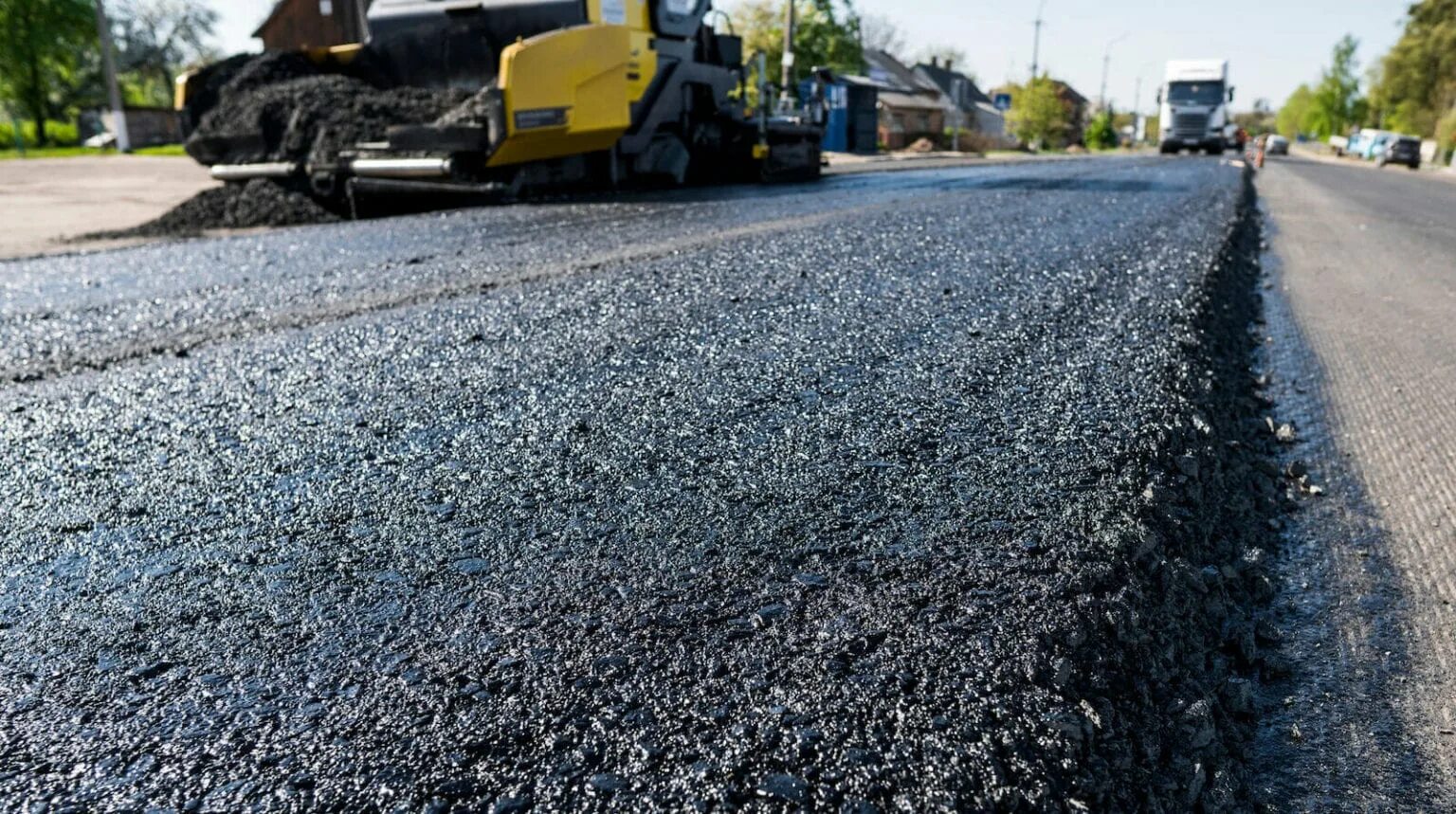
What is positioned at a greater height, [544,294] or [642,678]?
[544,294]

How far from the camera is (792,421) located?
249cm

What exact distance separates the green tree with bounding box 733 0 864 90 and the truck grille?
618 inches

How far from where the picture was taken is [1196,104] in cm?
3331

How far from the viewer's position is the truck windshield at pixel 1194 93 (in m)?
33.2

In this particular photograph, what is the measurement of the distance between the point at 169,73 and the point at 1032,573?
3183 inches

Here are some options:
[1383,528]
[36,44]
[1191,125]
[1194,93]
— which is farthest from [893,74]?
[1383,528]

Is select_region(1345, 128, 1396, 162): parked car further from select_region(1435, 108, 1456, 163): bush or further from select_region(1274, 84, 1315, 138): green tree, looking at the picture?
select_region(1274, 84, 1315, 138): green tree

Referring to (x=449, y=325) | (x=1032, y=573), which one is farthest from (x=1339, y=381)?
(x=449, y=325)

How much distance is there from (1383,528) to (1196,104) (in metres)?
36.2

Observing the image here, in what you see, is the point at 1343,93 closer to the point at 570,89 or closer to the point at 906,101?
the point at 906,101

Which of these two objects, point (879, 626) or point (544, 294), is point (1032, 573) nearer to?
point (879, 626)

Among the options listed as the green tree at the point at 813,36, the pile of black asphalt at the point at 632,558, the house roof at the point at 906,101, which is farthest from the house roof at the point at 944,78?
the pile of black asphalt at the point at 632,558

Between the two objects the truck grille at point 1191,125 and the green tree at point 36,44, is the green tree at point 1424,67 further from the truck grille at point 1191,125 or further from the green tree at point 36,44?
the green tree at point 36,44

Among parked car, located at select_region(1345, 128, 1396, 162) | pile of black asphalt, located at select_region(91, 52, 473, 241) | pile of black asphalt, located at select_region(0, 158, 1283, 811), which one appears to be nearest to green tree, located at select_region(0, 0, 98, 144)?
pile of black asphalt, located at select_region(91, 52, 473, 241)
